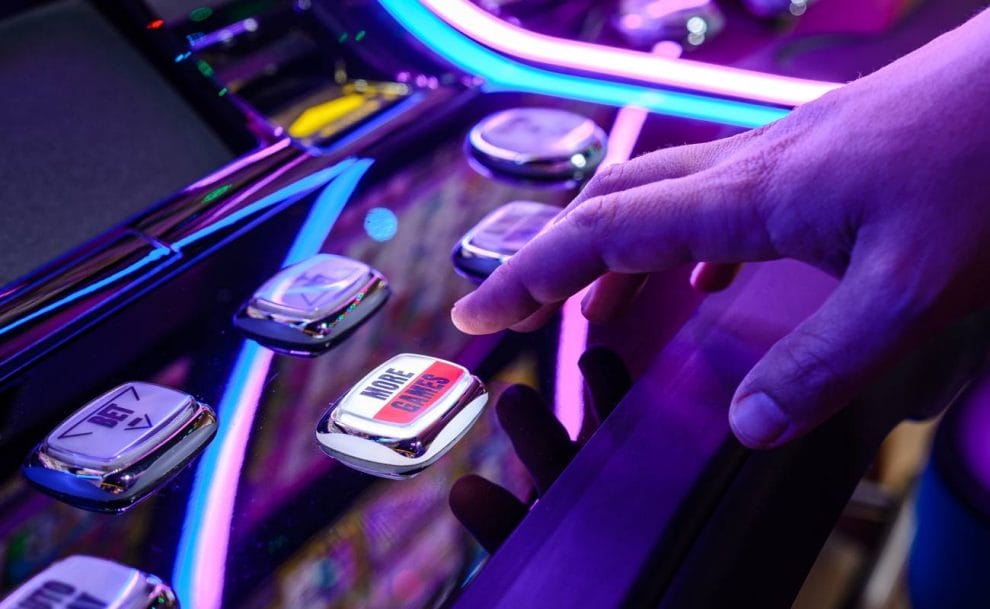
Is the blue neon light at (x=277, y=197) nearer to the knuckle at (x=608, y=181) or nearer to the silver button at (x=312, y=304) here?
the silver button at (x=312, y=304)

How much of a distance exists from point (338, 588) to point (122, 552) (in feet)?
0.32

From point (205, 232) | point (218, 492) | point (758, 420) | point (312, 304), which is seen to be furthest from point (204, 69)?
point (758, 420)

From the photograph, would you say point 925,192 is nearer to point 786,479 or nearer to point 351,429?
point 786,479

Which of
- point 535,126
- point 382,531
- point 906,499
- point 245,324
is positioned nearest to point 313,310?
point 245,324

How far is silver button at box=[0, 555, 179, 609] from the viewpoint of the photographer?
0.36 metres

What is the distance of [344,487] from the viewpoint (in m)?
0.44

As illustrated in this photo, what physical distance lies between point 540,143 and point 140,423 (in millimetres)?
366

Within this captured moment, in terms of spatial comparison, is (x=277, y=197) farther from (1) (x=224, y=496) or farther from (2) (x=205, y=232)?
(1) (x=224, y=496)

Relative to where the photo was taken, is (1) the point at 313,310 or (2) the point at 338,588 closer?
(2) the point at 338,588

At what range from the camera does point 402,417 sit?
0.45m

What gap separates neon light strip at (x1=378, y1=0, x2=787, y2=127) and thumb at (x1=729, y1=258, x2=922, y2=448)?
12.2 inches

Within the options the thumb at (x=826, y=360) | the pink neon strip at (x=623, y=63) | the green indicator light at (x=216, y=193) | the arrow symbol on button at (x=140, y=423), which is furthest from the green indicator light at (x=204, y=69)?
the thumb at (x=826, y=360)

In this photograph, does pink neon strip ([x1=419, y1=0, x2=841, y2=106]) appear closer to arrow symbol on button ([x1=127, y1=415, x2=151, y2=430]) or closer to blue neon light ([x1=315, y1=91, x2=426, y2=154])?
blue neon light ([x1=315, y1=91, x2=426, y2=154])

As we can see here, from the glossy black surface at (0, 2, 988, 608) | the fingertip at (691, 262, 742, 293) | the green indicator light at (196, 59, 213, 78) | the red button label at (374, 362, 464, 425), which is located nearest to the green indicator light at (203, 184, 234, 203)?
the glossy black surface at (0, 2, 988, 608)
